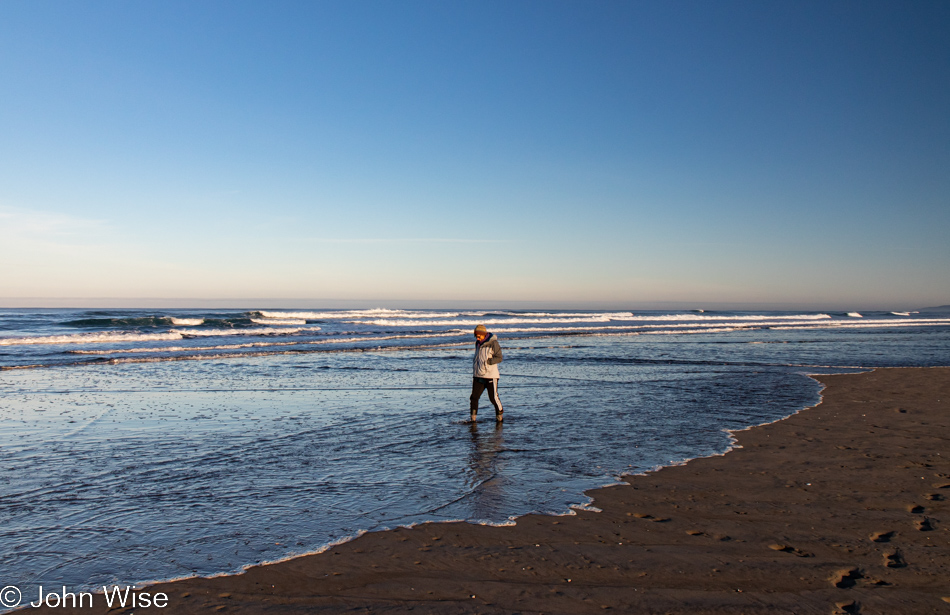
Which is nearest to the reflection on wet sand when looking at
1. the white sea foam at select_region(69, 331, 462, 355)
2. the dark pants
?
the dark pants

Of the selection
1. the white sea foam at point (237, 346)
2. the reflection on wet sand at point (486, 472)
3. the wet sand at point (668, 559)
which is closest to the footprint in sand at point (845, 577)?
the wet sand at point (668, 559)

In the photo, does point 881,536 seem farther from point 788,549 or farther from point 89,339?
point 89,339

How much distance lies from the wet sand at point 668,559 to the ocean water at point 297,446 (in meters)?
0.43

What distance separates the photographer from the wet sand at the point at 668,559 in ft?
12.7

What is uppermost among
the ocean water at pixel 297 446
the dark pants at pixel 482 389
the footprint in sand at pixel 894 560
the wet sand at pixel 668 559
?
the dark pants at pixel 482 389

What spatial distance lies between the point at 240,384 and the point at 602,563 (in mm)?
12594

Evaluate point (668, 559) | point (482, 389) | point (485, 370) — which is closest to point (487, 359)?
point (485, 370)

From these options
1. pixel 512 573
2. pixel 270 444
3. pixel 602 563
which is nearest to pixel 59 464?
pixel 270 444

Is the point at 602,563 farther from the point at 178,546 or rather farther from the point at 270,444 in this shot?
the point at 270,444

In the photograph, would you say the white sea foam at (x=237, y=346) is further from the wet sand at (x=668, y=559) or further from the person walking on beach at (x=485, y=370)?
the wet sand at (x=668, y=559)

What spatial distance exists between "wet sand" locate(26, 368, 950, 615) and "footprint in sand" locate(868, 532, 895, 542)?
0.02 metres

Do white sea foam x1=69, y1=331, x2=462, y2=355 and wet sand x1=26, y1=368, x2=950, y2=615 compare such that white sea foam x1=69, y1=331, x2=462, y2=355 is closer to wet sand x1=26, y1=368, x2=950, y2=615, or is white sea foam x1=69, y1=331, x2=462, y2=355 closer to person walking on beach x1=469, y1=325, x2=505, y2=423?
person walking on beach x1=469, y1=325, x2=505, y2=423

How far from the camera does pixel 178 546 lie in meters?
4.78

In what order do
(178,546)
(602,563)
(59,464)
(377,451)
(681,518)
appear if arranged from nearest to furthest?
(602,563) < (178,546) < (681,518) < (59,464) < (377,451)
